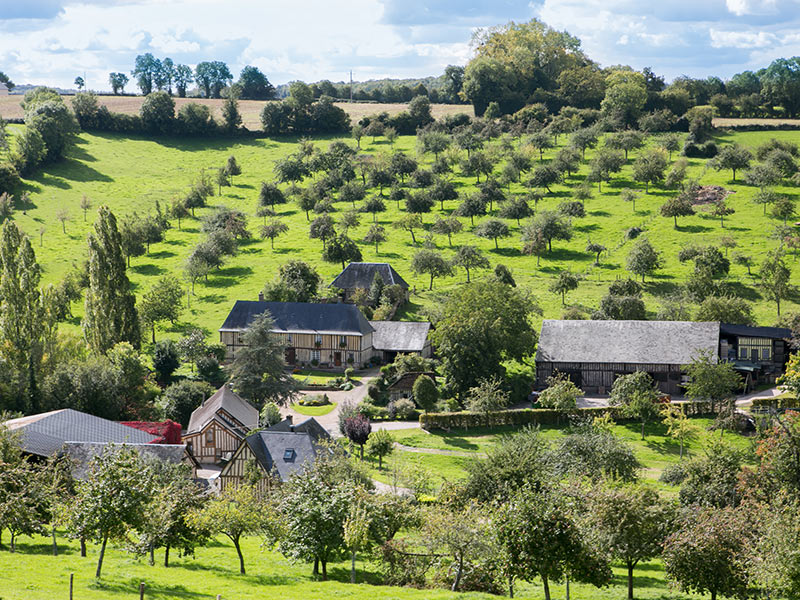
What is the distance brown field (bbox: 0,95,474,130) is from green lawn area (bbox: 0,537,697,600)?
369ft

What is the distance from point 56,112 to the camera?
397 feet

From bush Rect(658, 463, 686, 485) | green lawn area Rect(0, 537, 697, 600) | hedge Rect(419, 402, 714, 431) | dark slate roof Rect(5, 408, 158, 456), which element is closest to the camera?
green lawn area Rect(0, 537, 697, 600)

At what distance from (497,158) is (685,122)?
29.3 m

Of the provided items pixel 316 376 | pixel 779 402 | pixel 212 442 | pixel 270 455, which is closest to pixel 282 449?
pixel 270 455

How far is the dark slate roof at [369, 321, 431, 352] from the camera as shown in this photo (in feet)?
241

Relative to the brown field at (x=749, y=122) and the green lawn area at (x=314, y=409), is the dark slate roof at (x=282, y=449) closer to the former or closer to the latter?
the green lawn area at (x=314, y=409)

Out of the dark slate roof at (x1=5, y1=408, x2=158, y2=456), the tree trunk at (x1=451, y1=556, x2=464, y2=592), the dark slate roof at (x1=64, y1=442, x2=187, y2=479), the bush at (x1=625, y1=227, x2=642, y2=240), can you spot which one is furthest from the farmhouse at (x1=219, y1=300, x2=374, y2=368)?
the tree trunk at (x1=451, y1=556, x2=464, y2=592)

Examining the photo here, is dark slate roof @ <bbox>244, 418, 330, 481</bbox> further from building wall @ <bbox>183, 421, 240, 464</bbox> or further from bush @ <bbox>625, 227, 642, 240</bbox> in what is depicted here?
bush @ <bbox>625, 227, 642, 240</bbox>

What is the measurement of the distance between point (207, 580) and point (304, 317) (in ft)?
152

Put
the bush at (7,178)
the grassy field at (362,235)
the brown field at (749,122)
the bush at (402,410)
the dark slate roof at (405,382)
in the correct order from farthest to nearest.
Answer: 1. the brown field at (749,122)
2. the bush at (7,178)
3. the grassy field at (362,235)
4. the dark slate roof at (405,382)
5. the bush at (402,410)

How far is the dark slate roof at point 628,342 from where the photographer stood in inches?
2564

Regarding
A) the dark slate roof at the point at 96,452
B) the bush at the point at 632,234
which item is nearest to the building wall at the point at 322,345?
the dark slate roof at the point at 96,452

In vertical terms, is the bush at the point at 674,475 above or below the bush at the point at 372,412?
above

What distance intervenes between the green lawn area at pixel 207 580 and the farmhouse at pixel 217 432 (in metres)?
17.0
